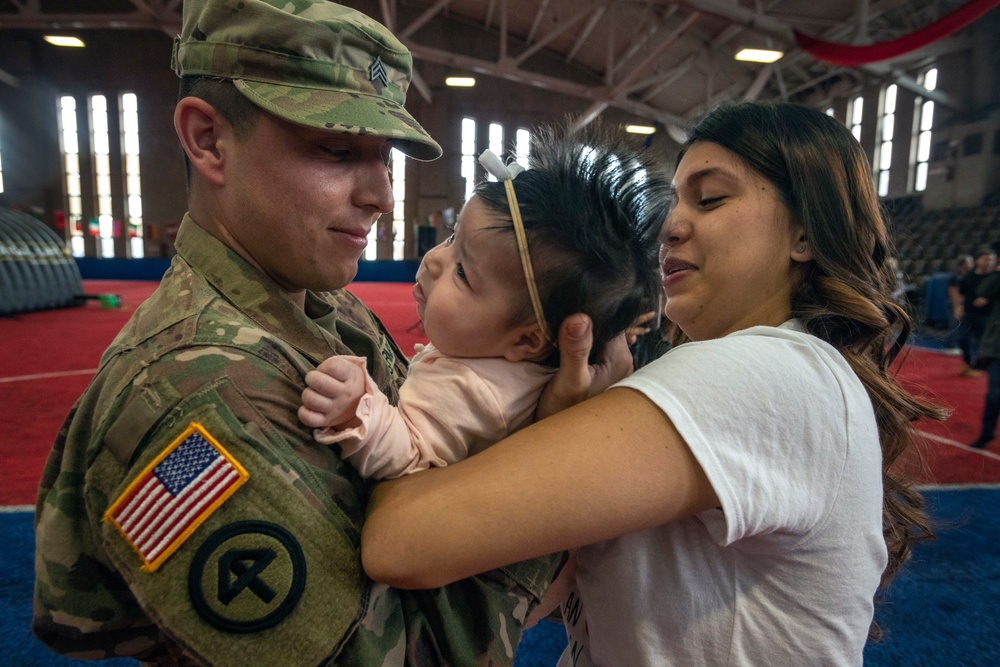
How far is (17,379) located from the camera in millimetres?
5555

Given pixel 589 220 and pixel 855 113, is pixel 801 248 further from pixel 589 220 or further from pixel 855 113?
pixel 855 113

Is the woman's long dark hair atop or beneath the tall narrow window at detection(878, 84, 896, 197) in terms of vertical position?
beneath

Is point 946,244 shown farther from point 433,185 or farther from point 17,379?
point 17,379

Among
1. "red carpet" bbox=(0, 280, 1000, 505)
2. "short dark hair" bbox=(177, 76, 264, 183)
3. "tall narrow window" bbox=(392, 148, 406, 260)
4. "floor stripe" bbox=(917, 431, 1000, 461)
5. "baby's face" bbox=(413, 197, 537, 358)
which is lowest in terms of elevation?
"floor stripe" bbox=(917, 431, 1000, 461)

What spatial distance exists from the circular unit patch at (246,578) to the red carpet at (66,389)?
124 centimetres

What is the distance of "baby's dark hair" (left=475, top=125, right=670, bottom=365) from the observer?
1105 mm

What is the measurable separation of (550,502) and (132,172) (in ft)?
83.7

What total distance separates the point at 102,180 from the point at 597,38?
1782cm

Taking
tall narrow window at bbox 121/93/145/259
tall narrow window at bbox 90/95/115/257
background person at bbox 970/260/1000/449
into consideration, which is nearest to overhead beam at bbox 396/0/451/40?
tall narrow window at bbox 121/93/145/259

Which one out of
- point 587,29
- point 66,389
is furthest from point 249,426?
point 587,29

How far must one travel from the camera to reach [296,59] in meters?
1.11

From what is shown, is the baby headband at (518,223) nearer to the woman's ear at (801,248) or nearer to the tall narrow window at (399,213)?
the woman's ear at (801,248)

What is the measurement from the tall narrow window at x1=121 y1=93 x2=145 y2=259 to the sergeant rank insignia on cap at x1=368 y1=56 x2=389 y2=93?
79.6 feet

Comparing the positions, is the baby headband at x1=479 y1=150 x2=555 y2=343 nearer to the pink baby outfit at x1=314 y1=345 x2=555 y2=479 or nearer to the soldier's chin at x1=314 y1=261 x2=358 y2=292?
the pink baby outfit at x1=314 y1=345 x2=555 y2=479
